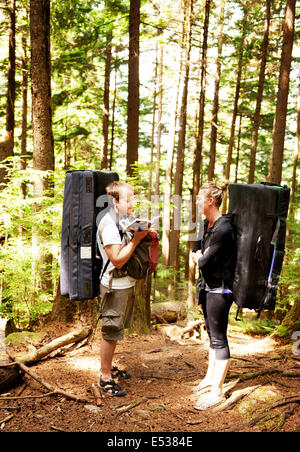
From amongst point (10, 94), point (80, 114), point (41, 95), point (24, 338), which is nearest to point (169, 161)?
point (80, 114)

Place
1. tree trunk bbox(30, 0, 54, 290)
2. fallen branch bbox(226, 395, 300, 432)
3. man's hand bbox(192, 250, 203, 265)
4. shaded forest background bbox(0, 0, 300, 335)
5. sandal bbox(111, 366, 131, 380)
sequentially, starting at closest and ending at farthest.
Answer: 1. fallen branch bbox(226, 395, 300, 432)
2. man's hand bbox(192, 250, 203, 265)
3. sandal bbox(111, 366, 131, 380)
4. shaded forest background bbox(0, 0, 300, 335)
5. tree trunk bbox(30, 0, 54, 290)

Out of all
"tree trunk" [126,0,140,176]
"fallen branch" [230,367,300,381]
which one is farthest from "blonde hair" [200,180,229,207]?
"tree trunk" [126,0,140,176]

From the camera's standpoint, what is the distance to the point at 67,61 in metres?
13.6

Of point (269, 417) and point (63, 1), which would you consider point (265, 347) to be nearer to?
point (269, 417)

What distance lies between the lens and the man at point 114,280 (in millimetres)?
3812

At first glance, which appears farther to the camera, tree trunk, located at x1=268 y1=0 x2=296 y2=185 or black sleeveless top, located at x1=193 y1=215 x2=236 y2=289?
tree trunk, located at x1=268 y1=0 x2=296 y2=185

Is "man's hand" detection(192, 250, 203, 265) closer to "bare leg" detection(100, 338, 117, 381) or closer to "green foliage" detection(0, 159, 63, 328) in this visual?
"bare leg" detection(100, 338, 117, 381)

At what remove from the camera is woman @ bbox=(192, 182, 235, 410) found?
362 cm

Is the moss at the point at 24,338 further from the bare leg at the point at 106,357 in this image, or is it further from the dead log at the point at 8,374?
the bare leg at the point at 106,357

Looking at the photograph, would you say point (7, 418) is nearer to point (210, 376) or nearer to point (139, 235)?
point (139, 235)

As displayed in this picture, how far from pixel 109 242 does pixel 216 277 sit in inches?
46.7

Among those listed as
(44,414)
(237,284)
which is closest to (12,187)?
(44,414)

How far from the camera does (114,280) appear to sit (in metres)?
4.02

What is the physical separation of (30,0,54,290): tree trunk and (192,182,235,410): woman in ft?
13.7
